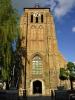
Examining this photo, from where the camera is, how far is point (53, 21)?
121 ft

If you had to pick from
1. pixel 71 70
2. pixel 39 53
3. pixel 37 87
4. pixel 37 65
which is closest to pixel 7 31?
pixel 37 65

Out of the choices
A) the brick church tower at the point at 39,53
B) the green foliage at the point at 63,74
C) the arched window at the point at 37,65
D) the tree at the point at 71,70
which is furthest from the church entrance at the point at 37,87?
the tree at the point at 71,70

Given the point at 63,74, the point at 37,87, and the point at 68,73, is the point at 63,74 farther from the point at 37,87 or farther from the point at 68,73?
the point at 37,87

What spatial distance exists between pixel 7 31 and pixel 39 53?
15.2 meters

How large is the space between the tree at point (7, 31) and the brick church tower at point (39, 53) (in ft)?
35.6

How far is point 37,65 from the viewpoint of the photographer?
113ft

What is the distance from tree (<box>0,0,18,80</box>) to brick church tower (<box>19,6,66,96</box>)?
10.9 meters

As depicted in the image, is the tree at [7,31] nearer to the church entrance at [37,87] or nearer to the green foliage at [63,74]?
the church entrance at [37,87]

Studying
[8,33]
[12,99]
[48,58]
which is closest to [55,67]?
[48,58]

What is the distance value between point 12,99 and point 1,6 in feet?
27.1

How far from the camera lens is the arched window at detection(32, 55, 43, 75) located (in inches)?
1348

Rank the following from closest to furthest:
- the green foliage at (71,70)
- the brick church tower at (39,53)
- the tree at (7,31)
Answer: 1. the tree at (7,31)
2. the brick church tower at (39,53)
3. the green foliage at (71,70)

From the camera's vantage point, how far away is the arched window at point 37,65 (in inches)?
1348

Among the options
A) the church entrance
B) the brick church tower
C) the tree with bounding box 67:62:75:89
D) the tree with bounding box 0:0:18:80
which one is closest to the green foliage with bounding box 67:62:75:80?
the tree with bounding box 67:62:75:89
